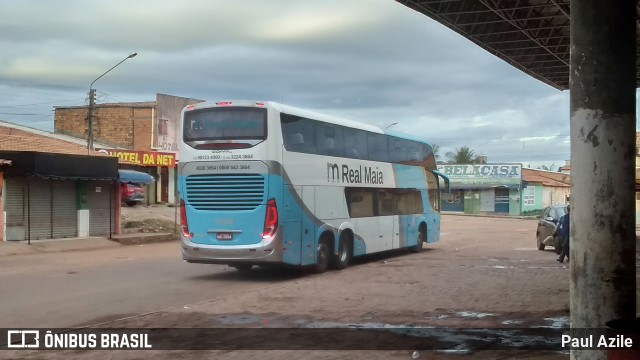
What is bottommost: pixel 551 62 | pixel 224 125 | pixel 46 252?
pixel 46 252

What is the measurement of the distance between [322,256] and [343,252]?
3.91 feet

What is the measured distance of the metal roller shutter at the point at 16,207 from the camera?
22500 mm

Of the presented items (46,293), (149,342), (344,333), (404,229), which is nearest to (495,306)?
(344,333)

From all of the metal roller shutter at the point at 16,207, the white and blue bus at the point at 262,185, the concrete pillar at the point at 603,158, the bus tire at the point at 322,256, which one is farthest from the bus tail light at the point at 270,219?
the metal roller shutter at the point at 16,207

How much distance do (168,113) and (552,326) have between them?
42096 mm

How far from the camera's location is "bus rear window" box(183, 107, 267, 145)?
45.3ft

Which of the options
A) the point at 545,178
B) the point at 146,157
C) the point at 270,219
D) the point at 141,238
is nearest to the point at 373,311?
the point at 270,219

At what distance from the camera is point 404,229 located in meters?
20.7

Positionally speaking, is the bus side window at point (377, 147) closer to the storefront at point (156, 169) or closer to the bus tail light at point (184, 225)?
the bus tail light at point (184, 225)

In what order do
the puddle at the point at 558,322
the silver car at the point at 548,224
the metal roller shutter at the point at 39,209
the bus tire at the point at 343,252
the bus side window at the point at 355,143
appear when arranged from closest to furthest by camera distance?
the puddle at the point at 558,322
the bus tire at the point at 343,252
the bus side window at the point at 355,143
the silver car at the point at 548,224
the metal roller shutter at the point at 39,209

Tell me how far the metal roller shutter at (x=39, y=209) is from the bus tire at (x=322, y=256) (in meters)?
12.6

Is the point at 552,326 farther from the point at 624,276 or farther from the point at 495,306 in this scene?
the point at 624,276

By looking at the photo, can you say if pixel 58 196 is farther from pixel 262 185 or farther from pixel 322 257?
pixel 262 185

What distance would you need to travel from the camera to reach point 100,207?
26578mm
